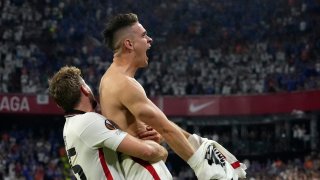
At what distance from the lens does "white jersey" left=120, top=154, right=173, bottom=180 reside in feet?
16.4

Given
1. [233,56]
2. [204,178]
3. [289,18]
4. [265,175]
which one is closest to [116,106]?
[204,178]

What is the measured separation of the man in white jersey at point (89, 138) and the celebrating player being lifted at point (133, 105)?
0.13 meters

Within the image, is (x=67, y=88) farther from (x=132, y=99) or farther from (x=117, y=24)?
(x=117, y=24)

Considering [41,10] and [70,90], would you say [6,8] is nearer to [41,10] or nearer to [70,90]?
[41,10]

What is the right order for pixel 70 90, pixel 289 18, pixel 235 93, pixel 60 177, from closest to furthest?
pixel 70 90, pixel 60 177, pixel 235 93, pixel 289 18

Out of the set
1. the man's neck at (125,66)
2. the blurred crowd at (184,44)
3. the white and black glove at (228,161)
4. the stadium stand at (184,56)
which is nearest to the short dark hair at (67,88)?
the man's neck at (125,66)

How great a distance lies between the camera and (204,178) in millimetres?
4918

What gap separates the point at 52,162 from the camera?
2308 centimetres

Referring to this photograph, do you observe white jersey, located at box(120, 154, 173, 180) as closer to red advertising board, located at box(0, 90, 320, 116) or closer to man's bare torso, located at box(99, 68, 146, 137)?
man's bare torso, located at box(99, 68, 146, 137)

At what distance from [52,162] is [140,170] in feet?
60.7

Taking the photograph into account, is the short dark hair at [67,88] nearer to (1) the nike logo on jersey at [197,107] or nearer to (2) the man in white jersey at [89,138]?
(2) the man in white jersey at [89,138]

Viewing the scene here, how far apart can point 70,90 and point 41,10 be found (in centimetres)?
Answer: 2793

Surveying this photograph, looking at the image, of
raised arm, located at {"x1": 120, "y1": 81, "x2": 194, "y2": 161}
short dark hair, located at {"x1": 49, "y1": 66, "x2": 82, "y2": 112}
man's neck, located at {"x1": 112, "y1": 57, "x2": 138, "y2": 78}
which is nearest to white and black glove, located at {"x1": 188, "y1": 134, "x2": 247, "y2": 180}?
raised arm, located at {"x1": 120, "y1": 81, "x2": 194, "y2": 161}

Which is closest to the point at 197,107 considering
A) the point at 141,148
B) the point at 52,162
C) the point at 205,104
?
the point at 205,104
